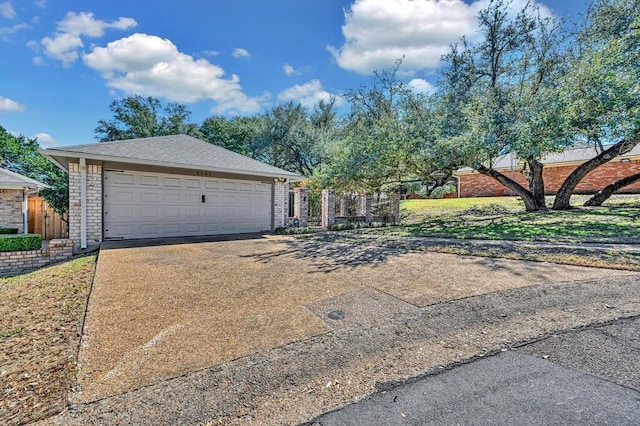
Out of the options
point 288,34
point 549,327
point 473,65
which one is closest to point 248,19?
point 288,34

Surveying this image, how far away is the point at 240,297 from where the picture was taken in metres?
Result: 4.04

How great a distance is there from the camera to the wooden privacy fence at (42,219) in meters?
12.3

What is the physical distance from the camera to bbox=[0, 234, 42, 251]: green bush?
7504 mm

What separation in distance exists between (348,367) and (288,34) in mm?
12413

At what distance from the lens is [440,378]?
225 centimetres

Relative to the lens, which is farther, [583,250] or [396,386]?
[583,250]

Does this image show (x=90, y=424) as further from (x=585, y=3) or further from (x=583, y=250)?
(x=585, y=3)

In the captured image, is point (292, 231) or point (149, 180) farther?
point (292, 231)

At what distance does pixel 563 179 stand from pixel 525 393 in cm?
2150

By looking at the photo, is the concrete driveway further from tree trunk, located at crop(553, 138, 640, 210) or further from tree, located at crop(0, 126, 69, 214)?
tree, located at crop(0, 126, 69, 214)

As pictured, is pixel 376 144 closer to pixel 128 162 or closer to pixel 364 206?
pixel 364 206

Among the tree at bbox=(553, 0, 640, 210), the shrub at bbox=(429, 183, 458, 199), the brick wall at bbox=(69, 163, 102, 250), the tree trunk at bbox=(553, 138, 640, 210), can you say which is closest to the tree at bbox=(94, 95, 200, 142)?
the brick wall at bbox=(69, 163, 102, 250)

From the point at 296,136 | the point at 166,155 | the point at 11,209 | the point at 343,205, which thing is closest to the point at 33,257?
the point at 166,155

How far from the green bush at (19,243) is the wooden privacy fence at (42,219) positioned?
5232mm
